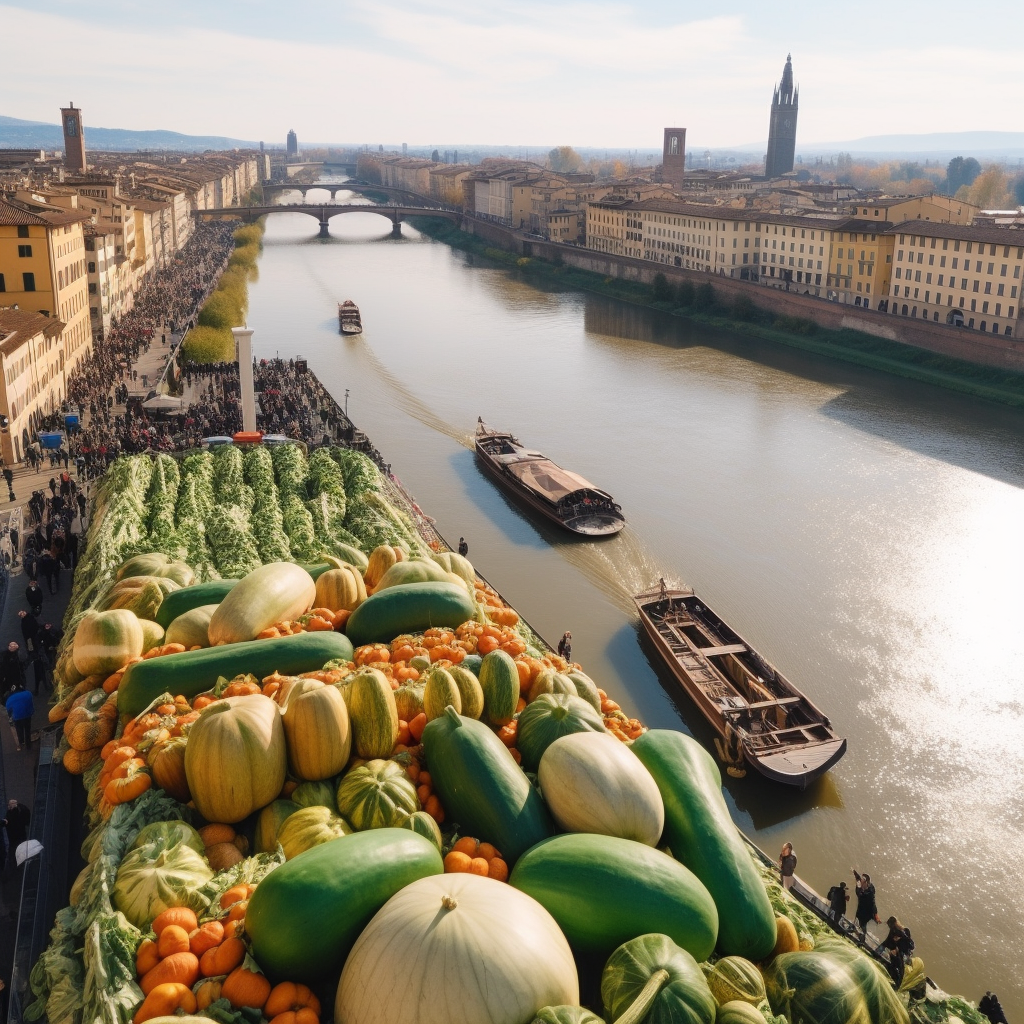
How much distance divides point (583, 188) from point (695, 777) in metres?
79.9

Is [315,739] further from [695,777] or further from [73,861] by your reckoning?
[73,861]

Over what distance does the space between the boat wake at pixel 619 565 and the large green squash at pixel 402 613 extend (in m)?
10.4

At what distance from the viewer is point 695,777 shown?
22.2ft

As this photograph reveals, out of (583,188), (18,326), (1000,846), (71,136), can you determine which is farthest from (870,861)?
(71,136)

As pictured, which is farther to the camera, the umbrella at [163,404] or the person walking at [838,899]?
the umbrella at [163,404]

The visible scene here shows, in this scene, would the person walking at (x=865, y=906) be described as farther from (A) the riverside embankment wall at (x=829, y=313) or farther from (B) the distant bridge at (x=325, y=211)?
(B) the distant bridge at (x=325, y=211)

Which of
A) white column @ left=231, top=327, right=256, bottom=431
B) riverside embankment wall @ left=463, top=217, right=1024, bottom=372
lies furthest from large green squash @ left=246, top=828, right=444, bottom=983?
riverside embankment wall @ left=463, top=217, right=1024, bottom=372

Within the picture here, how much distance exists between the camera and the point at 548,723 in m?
7.11

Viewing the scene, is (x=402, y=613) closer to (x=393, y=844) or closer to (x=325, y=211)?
(x=393, y=844)

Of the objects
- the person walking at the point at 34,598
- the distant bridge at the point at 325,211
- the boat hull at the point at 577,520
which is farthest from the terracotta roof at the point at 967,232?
the distant bridge at the point at 325,211

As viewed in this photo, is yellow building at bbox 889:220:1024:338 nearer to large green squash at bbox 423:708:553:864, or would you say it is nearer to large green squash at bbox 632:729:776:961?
large green squash at bbox 632:729:776:961

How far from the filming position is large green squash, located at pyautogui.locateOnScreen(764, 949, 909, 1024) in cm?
561

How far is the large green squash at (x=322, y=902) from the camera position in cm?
520

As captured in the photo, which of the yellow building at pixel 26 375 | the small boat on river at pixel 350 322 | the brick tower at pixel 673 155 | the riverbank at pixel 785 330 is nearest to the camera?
the yellow building at pixel 26 375
